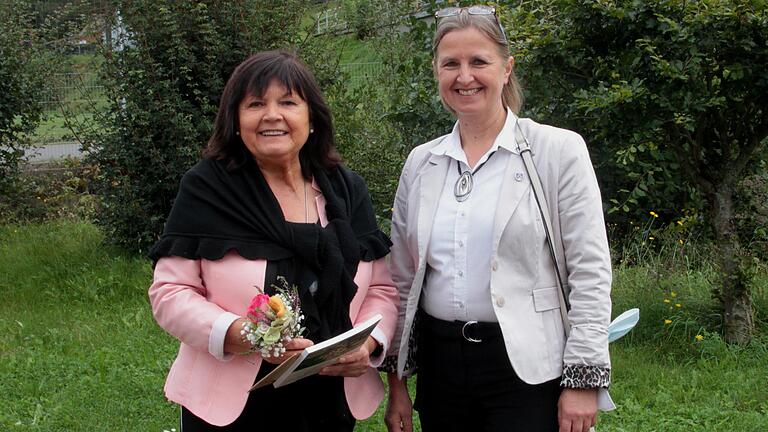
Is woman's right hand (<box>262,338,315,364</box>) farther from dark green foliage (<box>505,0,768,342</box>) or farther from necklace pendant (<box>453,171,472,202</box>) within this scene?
dark green foliage (<box>505,0,768,342</box>)

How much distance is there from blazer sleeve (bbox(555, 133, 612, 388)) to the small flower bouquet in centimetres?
90

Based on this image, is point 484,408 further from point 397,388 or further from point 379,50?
point 379,50

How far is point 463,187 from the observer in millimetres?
3291

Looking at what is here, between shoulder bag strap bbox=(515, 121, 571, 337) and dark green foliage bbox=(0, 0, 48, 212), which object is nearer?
shoulder bag strap bbox=(515, 121, 571, 337)

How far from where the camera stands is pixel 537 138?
3.24 m

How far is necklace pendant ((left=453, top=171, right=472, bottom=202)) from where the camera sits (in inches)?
129

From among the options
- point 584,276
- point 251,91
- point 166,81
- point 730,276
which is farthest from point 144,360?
point 584,276

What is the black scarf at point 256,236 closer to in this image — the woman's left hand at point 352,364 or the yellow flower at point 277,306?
the woman's left hand at point 352,364

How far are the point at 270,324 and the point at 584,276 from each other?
1.03 metres

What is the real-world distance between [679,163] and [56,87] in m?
7.03

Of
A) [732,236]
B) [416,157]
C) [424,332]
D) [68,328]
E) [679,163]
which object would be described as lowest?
[68,328]

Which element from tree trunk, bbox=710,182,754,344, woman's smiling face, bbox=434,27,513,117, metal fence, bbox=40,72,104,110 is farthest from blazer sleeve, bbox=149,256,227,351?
metal fence, bbox=40,72,104,110

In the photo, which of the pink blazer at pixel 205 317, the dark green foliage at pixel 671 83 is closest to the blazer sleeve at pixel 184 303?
the pink blazer at pixel 205 317

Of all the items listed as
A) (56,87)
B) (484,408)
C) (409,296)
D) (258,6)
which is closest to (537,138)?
(409,296)
